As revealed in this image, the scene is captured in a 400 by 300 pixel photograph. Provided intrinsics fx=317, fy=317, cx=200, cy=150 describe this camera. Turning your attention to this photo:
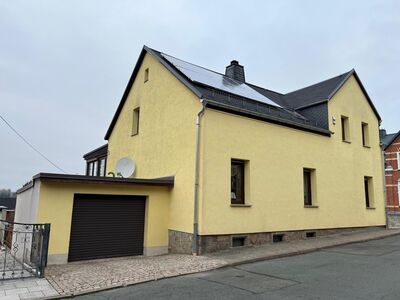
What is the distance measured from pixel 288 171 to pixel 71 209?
787 cm

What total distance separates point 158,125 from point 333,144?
7896mm

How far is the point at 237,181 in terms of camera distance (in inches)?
440

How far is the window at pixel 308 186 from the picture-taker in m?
A: 13.2

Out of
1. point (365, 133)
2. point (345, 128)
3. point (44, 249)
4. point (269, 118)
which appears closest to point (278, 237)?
point (269, 118)

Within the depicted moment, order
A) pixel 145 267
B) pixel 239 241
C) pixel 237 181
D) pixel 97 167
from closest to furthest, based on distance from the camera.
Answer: pixel 145 267 < pixel 239 241 < pixel 237 181 < pixel 97 167

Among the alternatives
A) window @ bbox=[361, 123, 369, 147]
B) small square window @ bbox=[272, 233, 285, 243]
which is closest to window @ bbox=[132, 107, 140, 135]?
small square window @ bbox=[272, 233, 285, 243]

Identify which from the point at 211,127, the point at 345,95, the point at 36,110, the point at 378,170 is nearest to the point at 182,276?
the point at 211,127

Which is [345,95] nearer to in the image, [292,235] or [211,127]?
[292,235]

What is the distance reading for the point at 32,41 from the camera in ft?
48.8

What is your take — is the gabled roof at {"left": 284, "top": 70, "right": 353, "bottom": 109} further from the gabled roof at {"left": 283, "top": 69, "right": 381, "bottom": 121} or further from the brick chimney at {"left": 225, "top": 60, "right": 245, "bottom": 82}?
the brick chimney at {"left": 225, "top": 60, "right": 245, "bottom": 82}

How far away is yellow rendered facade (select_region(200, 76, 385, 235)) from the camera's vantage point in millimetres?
10281

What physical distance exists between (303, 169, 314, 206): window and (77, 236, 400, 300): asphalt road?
13.2 ft

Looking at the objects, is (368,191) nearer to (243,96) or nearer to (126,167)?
(243,96)

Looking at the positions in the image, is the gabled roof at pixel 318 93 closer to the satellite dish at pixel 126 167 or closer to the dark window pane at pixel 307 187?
the dark window pane at pixel 307 187
